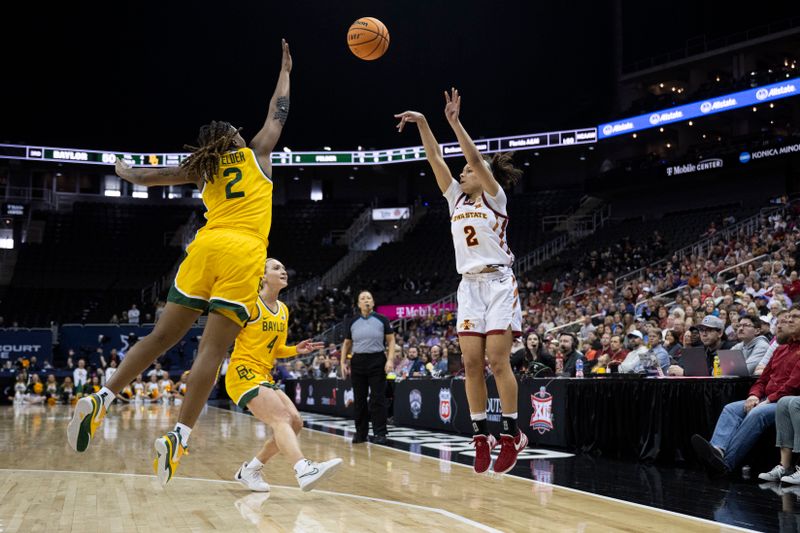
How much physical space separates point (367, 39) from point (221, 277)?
3.32 meters

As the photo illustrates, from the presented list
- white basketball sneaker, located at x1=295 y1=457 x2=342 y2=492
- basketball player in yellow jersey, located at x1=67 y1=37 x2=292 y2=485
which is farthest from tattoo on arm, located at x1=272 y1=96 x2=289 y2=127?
white basketball sneaker, located at x1=295 y1=457 x2=342 y2=492

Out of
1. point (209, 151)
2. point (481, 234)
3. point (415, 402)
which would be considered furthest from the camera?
point (415, 402)

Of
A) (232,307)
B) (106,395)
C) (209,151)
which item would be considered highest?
(209,151)

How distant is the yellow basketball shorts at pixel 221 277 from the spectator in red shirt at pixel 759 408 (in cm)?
433

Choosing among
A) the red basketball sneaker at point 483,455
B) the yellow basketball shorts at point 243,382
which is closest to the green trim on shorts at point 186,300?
the yellow basketball shorts at point 243,382

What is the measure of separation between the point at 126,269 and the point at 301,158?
9.97 meters

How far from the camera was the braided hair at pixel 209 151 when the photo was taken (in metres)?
4.35

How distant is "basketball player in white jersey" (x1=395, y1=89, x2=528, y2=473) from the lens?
5367 mm

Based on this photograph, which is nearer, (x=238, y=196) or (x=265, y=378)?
(x=238, y=196)

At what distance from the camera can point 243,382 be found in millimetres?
5660

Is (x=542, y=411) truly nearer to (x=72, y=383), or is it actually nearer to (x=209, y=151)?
(x=209, y=151)

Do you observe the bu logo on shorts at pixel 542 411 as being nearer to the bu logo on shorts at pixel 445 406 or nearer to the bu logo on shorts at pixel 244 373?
the bu logo on shorts at pixel 445 406

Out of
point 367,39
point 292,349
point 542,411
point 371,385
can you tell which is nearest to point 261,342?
point 292,349

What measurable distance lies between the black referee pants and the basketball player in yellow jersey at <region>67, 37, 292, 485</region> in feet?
19.6
